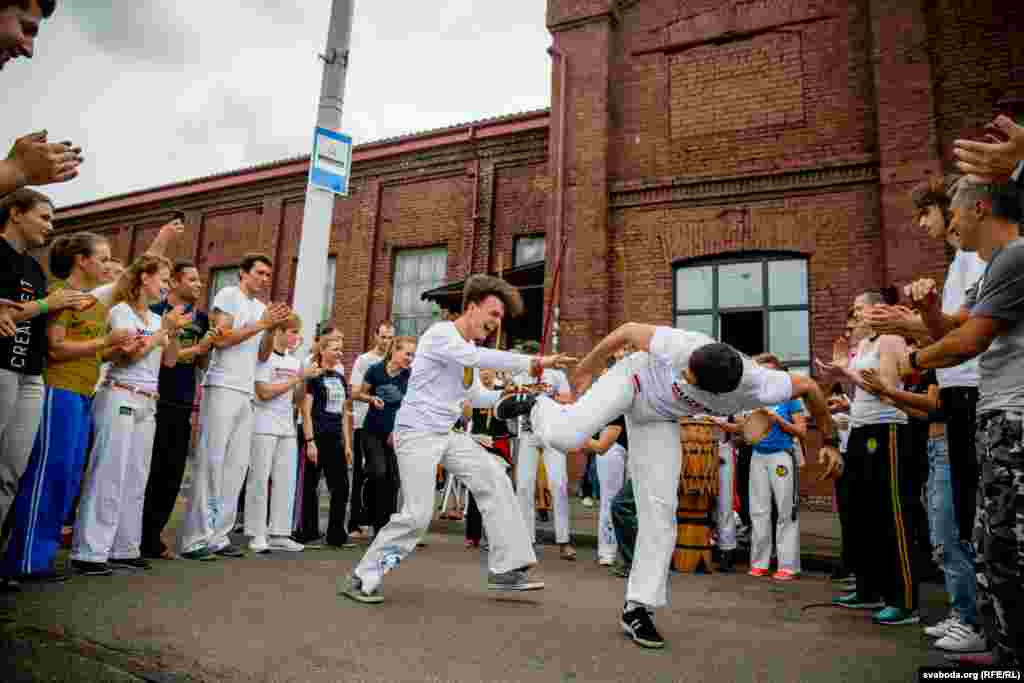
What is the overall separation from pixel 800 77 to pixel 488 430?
813 cm

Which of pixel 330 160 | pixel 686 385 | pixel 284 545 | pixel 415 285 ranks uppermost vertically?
pixel 415 285

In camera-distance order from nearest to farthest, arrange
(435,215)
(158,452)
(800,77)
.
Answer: (158,452)
(800,77)
(435,215)

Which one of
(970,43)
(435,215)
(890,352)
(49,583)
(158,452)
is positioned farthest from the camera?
(435,215)

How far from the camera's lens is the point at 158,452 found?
5.36 metres

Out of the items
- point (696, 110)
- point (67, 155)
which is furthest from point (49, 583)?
point (696, 110)

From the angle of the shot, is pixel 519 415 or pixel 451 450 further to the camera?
pixel 519 415

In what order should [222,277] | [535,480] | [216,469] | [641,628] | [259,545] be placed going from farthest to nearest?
[222,277]
[535,480]
[259,545]
[216,469]
[641,628]

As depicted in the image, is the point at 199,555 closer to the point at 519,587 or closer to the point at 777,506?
the point at 519,587

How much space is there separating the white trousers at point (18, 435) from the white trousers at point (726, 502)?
5.67m

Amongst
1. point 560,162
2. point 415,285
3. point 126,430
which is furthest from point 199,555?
point 415,285

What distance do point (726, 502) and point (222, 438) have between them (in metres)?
4.86

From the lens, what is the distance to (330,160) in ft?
26.1

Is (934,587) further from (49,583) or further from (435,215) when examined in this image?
(435,215)

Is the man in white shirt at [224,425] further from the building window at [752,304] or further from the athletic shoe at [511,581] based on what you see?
the building window at [752,304]
